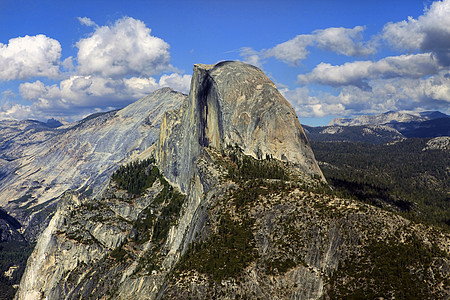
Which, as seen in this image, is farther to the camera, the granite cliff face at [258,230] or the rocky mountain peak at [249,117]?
the rocky mountain peak at [249,117]

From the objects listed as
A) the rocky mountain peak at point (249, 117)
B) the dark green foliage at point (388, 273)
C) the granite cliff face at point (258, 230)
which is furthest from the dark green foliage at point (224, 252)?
the rocky mountain peak at point (249, 117)

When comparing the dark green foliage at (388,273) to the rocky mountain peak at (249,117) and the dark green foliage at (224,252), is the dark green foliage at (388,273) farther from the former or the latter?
the rocky mountain peak at (249,117)

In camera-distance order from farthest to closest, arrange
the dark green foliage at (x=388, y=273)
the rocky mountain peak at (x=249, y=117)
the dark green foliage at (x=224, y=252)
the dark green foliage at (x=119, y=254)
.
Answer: the dark green foliage at (x=119, y=254) < the rocky mountain peak at (x=249, y=117) < the dark green foliage at (x=224, y=252) < the dark green foliage at (x=388, y=273)

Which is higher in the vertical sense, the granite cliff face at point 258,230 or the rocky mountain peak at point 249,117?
the rocky mountain peak at point 249,117

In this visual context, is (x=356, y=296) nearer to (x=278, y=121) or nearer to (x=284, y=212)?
(x=284, y=212)

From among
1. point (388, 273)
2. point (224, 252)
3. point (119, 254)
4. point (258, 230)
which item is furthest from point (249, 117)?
point (119, 254)

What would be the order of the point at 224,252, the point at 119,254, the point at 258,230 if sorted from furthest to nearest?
the point at 119,254 → the point at 258,230 → the point at 224,252

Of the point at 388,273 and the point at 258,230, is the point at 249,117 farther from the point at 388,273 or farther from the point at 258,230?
the point at 388,273
